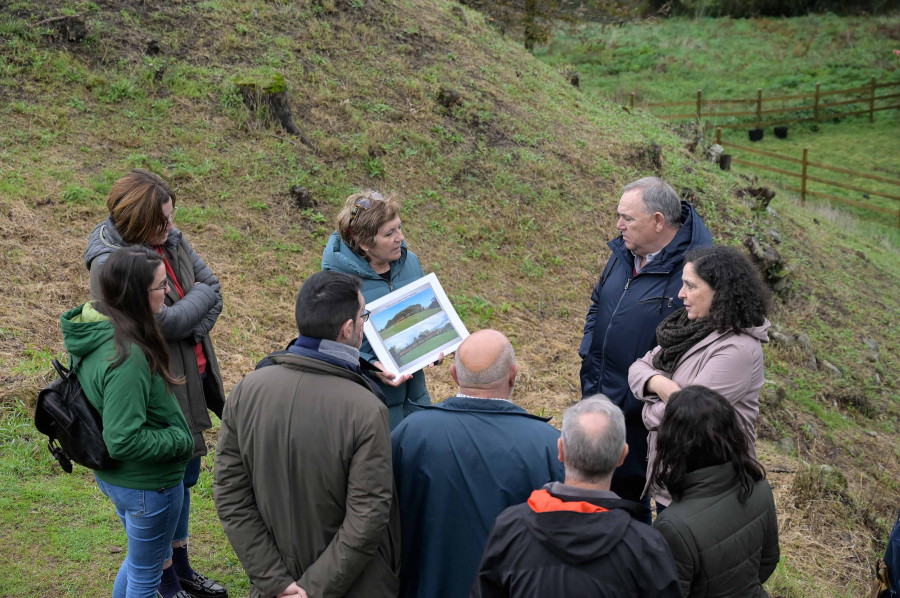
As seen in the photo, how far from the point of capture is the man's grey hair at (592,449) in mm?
2436

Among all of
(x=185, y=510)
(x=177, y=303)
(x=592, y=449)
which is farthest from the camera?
(x=185, y=510)

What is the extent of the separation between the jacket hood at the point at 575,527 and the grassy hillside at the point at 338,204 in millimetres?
2558

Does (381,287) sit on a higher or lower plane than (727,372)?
higher

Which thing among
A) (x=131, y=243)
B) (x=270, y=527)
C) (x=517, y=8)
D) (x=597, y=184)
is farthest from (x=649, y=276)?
(x=517, y=8)

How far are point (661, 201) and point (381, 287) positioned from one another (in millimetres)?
1506

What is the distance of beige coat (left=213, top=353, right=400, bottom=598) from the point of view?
2.72 metres

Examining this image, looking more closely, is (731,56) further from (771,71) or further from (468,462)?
(468,462)

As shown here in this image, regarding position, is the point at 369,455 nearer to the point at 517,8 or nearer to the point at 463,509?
the point at 463,509

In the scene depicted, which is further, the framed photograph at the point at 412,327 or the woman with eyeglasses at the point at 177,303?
the framed photograph at the point at 412,327

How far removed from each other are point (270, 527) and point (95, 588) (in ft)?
5.94

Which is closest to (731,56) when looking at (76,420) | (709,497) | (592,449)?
(709,497)

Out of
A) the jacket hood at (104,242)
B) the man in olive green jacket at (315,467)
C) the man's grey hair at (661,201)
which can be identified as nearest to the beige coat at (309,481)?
the man in olive green jacket at (315,467)

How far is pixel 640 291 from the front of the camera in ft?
13.1

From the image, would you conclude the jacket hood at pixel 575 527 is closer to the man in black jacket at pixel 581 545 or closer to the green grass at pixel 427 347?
the man in black jacket at pixel 581 545
